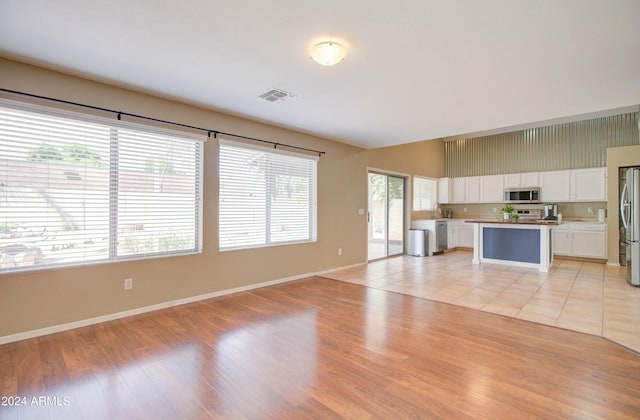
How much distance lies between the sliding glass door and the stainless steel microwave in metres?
2.72

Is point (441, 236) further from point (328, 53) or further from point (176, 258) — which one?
point (328, 53)

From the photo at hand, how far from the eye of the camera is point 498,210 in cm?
827

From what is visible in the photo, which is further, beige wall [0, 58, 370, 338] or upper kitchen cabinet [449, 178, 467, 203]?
upper kitchen cabinet [449, 178, 467, 203]

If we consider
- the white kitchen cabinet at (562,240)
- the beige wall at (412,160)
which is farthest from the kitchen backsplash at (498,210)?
the beige wall at (412,160)

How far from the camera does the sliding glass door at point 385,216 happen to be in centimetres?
684

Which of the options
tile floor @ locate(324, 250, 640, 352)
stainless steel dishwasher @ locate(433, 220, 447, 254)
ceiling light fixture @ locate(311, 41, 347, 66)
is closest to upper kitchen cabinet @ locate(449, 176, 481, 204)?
stainless steel dishwasher @ locate(433, 220, 447, 254)

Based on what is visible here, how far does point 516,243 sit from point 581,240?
77.5 inches

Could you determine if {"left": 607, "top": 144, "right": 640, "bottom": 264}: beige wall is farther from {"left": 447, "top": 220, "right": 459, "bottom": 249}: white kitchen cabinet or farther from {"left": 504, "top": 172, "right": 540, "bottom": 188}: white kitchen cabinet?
{"left": 447, "top": 220, "right": 459, "bottom": 249}: white kitchen cabinet

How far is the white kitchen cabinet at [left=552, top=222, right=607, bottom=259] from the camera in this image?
638 cm

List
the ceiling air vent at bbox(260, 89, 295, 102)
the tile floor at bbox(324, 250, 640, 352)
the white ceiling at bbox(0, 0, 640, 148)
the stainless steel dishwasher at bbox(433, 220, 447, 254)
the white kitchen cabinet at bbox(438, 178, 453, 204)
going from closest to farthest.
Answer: the white ceiling at bbox(0, 0, 640, 148) < the tile floor at bbox(324, 250, 640, 352) < the ceiling air vent at bbox(260, 89, 295, 102) < the stainless steel dishwasher at bbox(433, 220, 447, 254) < the white kitchen cabinet at bbox(438, 178, 453, 204)

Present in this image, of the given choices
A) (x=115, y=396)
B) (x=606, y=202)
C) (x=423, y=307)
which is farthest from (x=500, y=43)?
(x=606, y=202)

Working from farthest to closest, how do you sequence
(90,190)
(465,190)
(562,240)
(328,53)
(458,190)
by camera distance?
(458,190) → (465,190) → (562,240) → (90,190) → (328,53)

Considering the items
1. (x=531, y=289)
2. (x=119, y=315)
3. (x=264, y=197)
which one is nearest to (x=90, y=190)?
(x=119, y=315)

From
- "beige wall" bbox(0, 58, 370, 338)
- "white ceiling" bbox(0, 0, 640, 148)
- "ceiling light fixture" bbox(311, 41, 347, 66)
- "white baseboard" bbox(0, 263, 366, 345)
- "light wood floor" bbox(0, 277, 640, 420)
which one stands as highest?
"white ceiling" bbox(0, 0, 640, 148)
